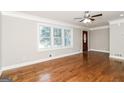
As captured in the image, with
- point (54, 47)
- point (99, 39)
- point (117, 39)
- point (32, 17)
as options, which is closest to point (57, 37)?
point (54, 47)

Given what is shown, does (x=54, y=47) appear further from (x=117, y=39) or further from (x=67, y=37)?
(x=117, y=39)

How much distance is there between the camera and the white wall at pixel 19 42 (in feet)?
12.4

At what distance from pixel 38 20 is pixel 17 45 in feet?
5.18

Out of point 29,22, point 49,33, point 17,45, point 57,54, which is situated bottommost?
point 57,54

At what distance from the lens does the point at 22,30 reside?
4.26m

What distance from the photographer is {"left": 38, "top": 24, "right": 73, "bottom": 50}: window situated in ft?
16.9

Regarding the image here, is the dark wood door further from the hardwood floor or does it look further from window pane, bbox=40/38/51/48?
the hardwood floor

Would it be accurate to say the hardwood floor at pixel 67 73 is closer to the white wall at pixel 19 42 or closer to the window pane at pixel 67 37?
the white wall at pixel 19 42

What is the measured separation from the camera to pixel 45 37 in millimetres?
5336

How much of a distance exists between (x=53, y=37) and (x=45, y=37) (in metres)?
0.56

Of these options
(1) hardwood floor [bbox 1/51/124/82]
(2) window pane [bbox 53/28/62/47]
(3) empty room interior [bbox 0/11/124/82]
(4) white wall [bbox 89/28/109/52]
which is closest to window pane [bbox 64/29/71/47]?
(3) empty room interior [bbox 0/11/124/82]
